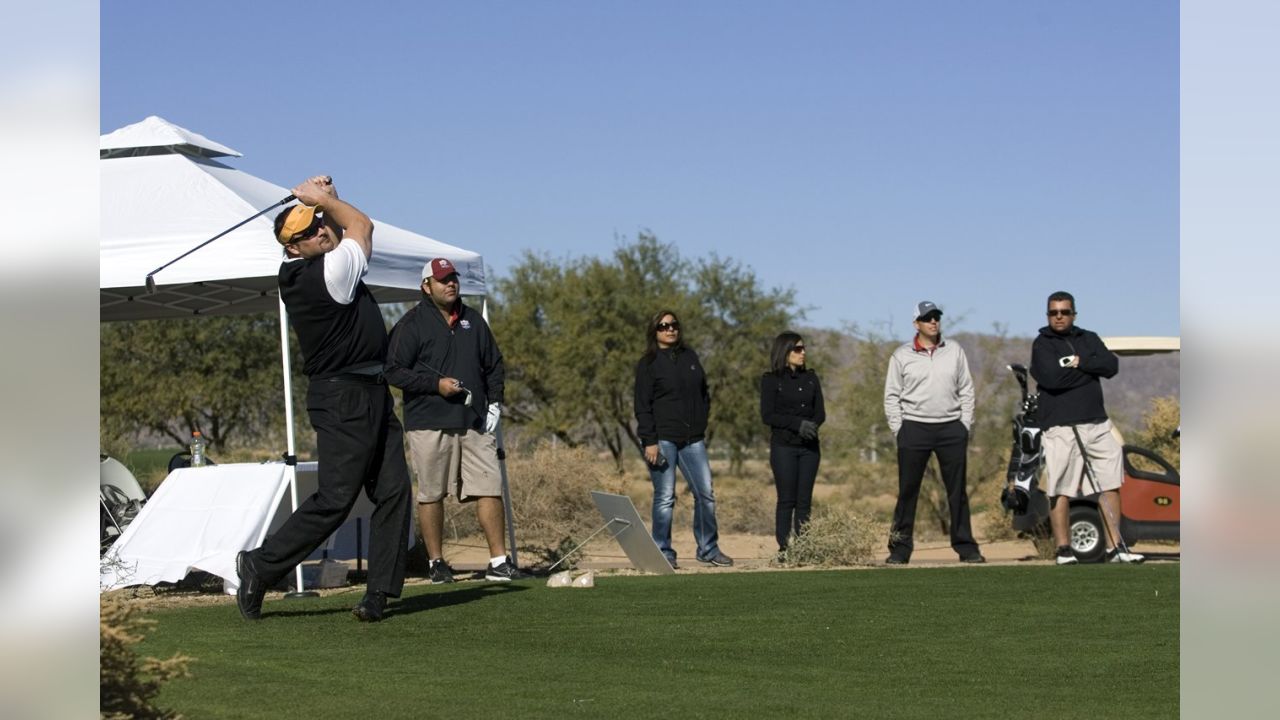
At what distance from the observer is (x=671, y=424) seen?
1265 centimetres

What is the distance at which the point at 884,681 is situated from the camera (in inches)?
239

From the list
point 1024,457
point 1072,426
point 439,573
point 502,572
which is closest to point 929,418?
point 1024,457

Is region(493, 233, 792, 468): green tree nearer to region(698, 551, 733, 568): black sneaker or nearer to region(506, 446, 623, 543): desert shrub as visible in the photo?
region(506, 446, 623, 543): desert shrub

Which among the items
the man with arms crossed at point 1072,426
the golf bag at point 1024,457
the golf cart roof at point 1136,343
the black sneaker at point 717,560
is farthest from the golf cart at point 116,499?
the golf cart roof at point 1136,343

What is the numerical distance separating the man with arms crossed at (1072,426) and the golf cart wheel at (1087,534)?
0.30 metres

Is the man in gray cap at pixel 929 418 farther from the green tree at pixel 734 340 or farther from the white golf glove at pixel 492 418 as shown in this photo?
the green tree at pixel 734 340

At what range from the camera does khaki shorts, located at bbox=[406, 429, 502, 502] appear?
35.0ft

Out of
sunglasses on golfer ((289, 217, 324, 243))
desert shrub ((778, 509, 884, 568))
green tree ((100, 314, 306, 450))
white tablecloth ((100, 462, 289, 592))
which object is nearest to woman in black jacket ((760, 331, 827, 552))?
desert shrub ((778, 509, 884, 568))

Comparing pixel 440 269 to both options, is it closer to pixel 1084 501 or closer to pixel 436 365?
pixel 436 365

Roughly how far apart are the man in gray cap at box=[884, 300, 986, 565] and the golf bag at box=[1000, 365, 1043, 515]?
1.43 ft

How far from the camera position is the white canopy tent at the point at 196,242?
1077 centimetres

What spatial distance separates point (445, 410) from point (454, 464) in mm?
380
